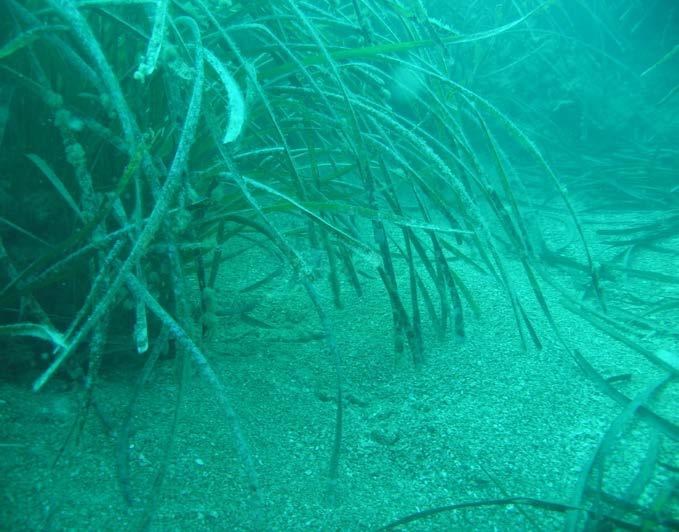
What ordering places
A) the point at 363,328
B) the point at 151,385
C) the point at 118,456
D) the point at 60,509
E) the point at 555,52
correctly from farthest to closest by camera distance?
the point at 555,52 → the point at 363,328 → the point at 151,385 → the point at 118,456 → the point at 60,509

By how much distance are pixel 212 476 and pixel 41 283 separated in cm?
54

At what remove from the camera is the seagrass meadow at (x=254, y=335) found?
1.01 meters

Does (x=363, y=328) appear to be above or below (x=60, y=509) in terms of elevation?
above

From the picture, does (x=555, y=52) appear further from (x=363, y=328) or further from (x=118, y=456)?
(x=118, y=456)

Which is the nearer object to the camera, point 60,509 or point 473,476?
point 60,509

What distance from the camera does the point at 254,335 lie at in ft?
5.38

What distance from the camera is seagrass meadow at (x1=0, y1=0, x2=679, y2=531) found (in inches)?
39.8

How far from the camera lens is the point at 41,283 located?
1.08m

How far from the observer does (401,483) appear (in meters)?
1.13

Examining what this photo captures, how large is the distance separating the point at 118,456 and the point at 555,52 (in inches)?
162

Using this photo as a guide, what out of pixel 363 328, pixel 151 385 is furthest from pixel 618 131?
pixel 151 385

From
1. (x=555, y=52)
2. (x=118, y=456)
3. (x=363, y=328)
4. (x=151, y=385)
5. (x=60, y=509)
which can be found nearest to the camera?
(x=60, y=509)

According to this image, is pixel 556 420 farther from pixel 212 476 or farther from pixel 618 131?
pixel 618 131

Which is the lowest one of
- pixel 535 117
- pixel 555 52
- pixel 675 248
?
pixel 675 248
